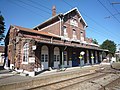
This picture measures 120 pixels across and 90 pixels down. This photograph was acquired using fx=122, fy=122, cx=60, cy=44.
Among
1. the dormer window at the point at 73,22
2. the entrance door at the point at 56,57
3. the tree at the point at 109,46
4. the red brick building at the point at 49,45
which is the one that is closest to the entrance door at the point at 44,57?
the red brick building at the point at 49,45

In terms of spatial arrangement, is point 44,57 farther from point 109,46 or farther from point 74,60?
point 109,46

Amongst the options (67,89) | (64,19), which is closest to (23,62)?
(67,89)

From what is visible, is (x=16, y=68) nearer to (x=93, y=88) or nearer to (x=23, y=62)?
(x=23, y=62)

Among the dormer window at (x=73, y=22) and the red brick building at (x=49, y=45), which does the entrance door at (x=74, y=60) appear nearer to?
the red brick building at (x=49, y=45)

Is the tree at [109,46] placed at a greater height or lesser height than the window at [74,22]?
lesser

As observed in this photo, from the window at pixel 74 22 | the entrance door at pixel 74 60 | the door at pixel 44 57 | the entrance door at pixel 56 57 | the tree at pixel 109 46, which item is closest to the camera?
the door at pixel 44 57

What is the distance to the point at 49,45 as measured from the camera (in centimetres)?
1755

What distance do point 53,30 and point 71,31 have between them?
11.6ft

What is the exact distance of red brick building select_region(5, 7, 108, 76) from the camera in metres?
15.0

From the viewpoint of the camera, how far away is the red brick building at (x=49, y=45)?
15.0m

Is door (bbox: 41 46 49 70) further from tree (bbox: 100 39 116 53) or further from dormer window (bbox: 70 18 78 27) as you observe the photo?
tree (bbox: 100 39 116 53)

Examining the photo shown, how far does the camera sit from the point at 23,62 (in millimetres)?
15391

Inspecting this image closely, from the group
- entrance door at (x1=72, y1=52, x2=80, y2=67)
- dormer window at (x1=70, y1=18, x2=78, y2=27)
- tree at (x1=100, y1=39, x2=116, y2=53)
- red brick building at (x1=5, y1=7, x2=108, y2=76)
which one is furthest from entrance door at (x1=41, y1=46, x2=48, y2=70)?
tree at (x1=100, y1=39, x2=116, y2=53)

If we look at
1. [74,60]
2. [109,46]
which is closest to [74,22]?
[74,60]
